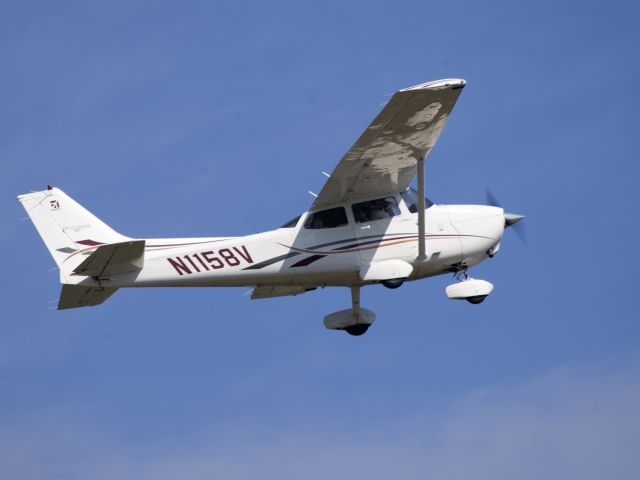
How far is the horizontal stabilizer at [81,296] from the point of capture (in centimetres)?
2033

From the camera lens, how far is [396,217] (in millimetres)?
21312

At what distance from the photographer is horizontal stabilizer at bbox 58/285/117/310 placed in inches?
800

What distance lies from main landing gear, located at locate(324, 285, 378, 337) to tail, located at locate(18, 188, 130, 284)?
12.6ft

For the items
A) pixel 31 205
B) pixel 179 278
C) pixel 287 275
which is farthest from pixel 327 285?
pixel 31 205

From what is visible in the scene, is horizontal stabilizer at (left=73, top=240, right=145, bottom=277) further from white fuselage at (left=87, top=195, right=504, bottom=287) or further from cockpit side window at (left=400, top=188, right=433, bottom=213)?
cockpit side window at (left=400, top=188, right=433, bottom=213)

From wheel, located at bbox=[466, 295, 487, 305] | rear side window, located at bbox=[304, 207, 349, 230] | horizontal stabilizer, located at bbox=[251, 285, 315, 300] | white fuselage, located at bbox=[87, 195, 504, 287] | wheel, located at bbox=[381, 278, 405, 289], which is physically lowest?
wheel, located at bbox=[466, 295, 487, 305]

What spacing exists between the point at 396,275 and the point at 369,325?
207cm

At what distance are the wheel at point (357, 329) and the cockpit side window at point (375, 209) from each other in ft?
6.97

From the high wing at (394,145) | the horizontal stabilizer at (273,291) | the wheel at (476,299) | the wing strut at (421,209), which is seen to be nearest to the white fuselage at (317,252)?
the wing strut at (421,209)

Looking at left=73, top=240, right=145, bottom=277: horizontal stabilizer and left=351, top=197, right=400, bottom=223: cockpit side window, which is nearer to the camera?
left=73, top=240, right=145, bottom=277: horizontal stabilizer

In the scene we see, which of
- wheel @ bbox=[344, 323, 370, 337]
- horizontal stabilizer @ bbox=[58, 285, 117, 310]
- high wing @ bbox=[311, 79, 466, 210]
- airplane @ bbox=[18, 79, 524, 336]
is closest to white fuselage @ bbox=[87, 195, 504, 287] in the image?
airplane @ bbox=[18, 79, 524, 336]

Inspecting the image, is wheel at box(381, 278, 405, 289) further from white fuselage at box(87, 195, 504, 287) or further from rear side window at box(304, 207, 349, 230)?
rear side window at box(304, 207, 349, 230)

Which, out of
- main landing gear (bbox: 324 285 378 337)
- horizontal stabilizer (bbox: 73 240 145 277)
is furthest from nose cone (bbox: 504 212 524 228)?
horizontal stabilizer (bbox: 73 240 145 277)

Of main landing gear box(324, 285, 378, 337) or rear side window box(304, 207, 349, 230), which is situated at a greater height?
rear side window box(304, 207, 349, 230)
